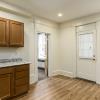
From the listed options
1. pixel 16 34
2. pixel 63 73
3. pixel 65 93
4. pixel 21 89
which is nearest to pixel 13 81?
pixel 21 89

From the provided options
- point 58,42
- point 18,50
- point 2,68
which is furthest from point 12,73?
point 58,42

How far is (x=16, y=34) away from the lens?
3.39m

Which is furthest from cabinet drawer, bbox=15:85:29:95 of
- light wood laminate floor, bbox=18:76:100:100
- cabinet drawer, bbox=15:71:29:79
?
cabinet drawer, bbox=15:71:29:79

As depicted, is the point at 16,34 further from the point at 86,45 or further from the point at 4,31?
the point at 86,45

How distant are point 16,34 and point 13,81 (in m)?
1.41

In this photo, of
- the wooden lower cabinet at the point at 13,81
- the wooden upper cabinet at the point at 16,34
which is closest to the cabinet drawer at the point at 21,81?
the wooden lower cabinet at the point at 13,81

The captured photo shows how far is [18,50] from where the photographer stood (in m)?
3.81

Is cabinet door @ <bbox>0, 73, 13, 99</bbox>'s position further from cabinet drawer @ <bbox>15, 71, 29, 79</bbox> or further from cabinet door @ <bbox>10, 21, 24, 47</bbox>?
cabinet door @ <bbox>10, 21, 24, 47</bbox>

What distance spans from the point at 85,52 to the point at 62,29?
1.68 m

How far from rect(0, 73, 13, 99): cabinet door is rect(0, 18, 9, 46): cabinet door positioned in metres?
0.93

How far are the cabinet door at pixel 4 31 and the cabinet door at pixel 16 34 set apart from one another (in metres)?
0.13

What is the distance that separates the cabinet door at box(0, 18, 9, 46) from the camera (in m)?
3.04

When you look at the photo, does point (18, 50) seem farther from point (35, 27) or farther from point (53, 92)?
point (53, 92)

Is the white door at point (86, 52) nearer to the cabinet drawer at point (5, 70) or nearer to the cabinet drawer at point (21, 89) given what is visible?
the cabinet drawer at point (21, 89)
